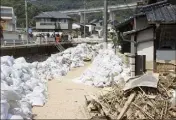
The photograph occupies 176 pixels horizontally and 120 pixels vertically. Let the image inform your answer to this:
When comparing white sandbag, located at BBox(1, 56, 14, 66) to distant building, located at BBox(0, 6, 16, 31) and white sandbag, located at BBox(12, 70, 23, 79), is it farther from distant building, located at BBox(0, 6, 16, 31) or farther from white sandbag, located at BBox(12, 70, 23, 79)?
distant building, located at BBox(0, 6, 16, 31)

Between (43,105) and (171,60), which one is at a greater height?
(171,60)

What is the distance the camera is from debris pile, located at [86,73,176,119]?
11.3m

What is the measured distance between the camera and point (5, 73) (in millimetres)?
12664

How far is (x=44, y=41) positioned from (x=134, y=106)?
36016mm

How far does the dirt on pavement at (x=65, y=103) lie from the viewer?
479 inches

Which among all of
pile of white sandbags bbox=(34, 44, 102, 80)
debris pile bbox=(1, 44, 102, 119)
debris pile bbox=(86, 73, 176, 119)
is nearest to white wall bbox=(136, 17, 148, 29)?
debris pile bbox=(86, 73, 176, 119)

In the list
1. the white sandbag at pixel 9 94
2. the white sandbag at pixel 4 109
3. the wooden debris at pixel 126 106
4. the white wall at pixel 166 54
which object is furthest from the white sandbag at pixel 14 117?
the white wall at pixel 166 54

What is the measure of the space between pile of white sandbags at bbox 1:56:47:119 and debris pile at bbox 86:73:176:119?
2.60m

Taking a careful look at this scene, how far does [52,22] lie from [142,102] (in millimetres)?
65351

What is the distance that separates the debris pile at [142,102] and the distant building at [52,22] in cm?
6278

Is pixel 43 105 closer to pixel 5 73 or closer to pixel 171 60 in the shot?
pixel 5 73

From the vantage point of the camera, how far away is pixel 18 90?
11930 mm

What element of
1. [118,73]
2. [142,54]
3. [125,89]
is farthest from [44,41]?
[125,89]

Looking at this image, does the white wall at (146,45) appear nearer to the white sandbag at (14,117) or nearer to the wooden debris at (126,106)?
the wooden debris at (126,106)
